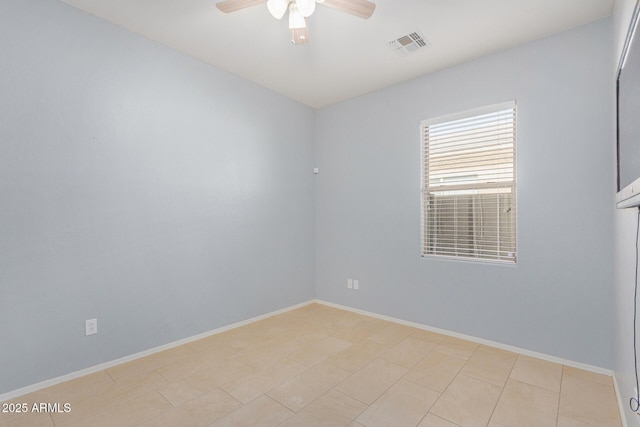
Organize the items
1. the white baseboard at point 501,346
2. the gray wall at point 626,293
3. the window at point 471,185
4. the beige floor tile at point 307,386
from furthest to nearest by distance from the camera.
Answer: the window at point 471,185 < the white baseboard at point 501,346 < the beige floor tile at point 307,386 < the gray wall at point 626,293

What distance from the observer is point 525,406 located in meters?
2.00

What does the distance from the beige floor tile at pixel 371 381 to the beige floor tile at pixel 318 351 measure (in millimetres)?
387

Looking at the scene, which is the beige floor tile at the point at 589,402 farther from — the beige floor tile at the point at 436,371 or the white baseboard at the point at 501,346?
the beige floor tile at the point at 436,371

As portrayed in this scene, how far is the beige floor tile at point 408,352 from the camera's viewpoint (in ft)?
8.61

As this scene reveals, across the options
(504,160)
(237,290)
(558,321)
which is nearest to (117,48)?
(237,290)

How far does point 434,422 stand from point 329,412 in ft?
2.11

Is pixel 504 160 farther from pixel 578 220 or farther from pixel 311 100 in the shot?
pixel 311 100

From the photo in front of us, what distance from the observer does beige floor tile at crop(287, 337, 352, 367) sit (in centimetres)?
264

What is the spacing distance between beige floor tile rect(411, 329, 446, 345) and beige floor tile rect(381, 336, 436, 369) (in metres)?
0.08

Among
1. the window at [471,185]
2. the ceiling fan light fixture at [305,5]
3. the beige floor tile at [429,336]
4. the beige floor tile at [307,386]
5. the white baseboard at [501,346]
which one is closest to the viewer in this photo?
the ceiling fan light fixture at [305,5]

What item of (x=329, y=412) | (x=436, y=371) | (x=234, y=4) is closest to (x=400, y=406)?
(x=329, y=412)

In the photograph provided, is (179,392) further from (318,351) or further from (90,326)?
(318,351)

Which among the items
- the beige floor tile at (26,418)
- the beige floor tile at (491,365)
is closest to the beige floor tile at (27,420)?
the beige floor tile at (26,418)

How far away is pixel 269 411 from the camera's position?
6.34 ft
